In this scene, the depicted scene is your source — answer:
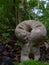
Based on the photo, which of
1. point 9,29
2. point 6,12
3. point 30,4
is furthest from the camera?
point 30,4

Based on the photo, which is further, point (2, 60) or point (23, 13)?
point (23, 13)

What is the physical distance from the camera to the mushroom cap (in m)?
1.68

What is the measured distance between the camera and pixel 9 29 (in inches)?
83.6

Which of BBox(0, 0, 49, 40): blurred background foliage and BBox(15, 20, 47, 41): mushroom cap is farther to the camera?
BBox(0, 0, 49, 40): blurred background foliage

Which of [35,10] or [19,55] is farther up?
[35,10]

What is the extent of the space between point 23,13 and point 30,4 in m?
0.27

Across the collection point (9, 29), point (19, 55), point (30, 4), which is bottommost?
point (19, 55)

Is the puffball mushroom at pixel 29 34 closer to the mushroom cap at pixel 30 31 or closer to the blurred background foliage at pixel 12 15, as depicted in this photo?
the mushroom cap at pixel 30 31

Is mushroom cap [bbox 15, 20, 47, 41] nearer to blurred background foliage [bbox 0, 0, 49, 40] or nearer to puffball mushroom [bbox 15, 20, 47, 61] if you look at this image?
puffball mushroom [bbox 15, 20, 47, 61]

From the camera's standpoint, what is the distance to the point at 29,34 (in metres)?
1.69

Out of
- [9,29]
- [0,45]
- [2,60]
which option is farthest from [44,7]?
[2,60]

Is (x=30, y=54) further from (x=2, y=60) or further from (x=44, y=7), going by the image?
(x=44, y=7)

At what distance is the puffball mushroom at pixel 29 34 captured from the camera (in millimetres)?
1681

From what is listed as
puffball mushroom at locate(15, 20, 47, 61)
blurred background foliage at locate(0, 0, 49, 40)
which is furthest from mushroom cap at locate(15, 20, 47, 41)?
blurred background foliage at locate(0, 0, 49, 40)
